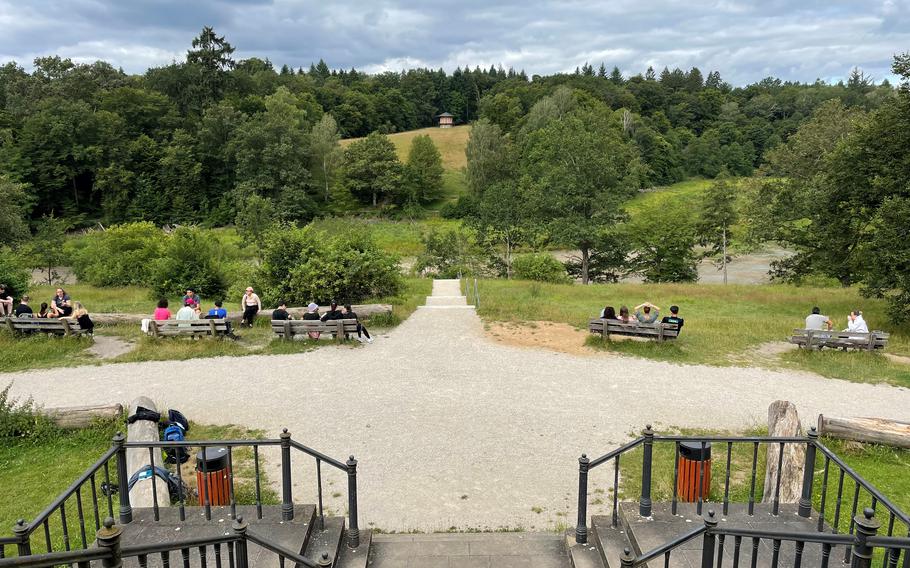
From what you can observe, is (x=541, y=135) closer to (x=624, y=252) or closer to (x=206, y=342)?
(x=624, y=252)

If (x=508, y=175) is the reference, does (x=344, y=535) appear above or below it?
below

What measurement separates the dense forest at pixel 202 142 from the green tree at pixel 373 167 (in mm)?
256

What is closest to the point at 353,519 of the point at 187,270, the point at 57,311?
the point at 57,311

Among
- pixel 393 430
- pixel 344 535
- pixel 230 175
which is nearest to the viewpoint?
pixel 344 535

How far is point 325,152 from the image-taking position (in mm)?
66750

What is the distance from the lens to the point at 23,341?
1505 centimetres

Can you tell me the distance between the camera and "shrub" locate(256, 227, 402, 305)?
19312mm

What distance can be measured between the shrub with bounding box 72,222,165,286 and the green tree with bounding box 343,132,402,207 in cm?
3490

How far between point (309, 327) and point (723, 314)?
16037 mm

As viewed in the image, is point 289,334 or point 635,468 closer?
point 635,468

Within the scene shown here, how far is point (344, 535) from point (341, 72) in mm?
142165

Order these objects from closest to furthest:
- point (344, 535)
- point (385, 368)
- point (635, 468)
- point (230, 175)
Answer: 1. point (344, 535)
2. point (635, 468)
3. point (385, 368)
4. point (230, 175)

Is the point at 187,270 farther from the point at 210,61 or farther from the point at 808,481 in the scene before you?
the point at 210,61

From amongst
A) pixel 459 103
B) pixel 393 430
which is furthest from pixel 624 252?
pixel 459 103
